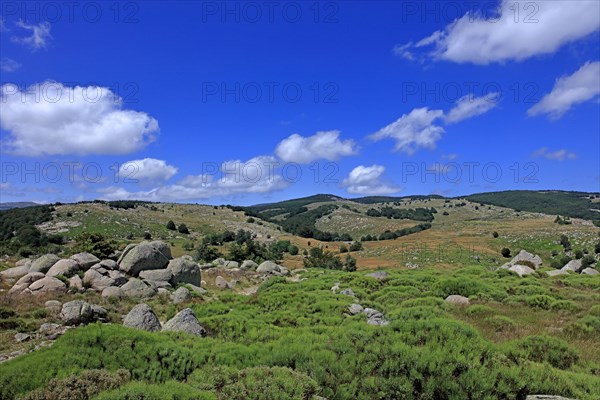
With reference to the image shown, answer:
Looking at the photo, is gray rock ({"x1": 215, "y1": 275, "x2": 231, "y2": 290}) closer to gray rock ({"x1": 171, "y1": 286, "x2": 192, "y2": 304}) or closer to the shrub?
gray rock ({"x1": 171, "y1": 286, "x2": 192, "y2": 304})

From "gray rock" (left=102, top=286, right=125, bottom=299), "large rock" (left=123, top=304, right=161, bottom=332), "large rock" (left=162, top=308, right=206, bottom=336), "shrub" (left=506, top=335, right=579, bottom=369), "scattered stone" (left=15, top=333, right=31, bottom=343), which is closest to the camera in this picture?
"shrub" (left=506, top=335, right=579, bottom=369)

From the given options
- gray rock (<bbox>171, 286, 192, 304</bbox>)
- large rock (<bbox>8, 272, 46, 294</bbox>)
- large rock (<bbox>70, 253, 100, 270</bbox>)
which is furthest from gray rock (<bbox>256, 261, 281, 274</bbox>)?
large rock (<bbox>8, 272, 46, 294</bbox>)

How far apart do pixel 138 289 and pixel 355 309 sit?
11.9m

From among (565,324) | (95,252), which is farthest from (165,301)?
(565,324)

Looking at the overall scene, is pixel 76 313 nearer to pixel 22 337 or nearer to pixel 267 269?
pixel 22 337

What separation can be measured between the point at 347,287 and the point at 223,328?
10989 mm

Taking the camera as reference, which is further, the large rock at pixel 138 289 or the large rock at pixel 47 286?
the large rock at pixel 138 289

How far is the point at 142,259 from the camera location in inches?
964

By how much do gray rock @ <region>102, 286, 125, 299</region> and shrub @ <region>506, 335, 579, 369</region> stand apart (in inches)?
683

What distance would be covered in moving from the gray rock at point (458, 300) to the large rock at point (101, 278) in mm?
17672

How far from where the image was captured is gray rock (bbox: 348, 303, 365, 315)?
15348 mm

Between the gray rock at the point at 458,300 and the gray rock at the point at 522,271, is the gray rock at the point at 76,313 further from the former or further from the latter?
the gray rock at the point at 522,271

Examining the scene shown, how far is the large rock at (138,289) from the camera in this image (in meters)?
19.6

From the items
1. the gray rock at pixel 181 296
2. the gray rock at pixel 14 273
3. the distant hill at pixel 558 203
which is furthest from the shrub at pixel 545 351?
the distant hill at pixel 558 203
